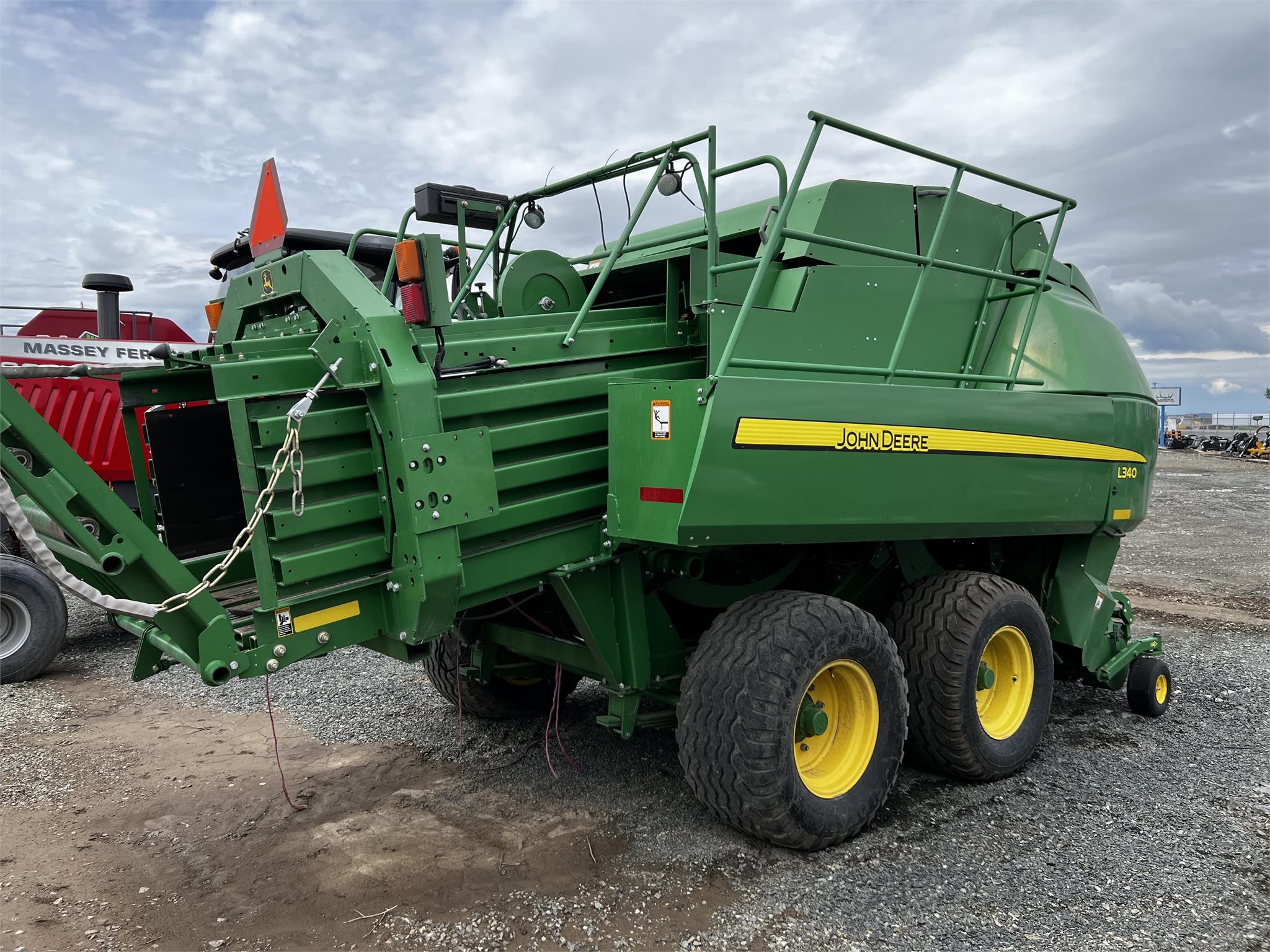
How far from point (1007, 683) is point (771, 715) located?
1.79m

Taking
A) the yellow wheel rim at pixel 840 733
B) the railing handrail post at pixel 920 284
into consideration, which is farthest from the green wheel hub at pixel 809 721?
the railing handrail post at pixel 920 284

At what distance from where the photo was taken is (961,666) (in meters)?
3.91

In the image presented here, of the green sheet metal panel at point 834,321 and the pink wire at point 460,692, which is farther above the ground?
the green sheet metal panel at point 834,321

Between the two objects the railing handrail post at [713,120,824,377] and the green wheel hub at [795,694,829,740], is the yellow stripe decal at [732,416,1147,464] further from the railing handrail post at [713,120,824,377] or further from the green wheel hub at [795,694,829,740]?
the green wheel hub at [795,694,829,740]

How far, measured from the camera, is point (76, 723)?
513cm

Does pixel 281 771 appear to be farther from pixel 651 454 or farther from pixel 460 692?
pixel 651 454

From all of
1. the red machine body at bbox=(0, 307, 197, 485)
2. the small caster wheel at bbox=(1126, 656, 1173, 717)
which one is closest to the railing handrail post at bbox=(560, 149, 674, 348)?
the small caster wheel at bbox=(1126, 656, 1173, 717)

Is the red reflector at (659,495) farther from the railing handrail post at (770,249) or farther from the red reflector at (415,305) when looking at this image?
the red reflector at (415,305)

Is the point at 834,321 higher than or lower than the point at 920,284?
lower

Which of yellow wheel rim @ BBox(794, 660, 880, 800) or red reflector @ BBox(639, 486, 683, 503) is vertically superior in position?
red reflector @ BBox(639, 486, 683, 503)

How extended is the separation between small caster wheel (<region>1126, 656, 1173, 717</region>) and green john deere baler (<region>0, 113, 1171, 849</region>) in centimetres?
2

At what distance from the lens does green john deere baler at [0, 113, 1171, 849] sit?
281cm

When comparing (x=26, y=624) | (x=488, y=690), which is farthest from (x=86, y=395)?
(x=488, y=690)

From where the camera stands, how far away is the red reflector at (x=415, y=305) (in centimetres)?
292
